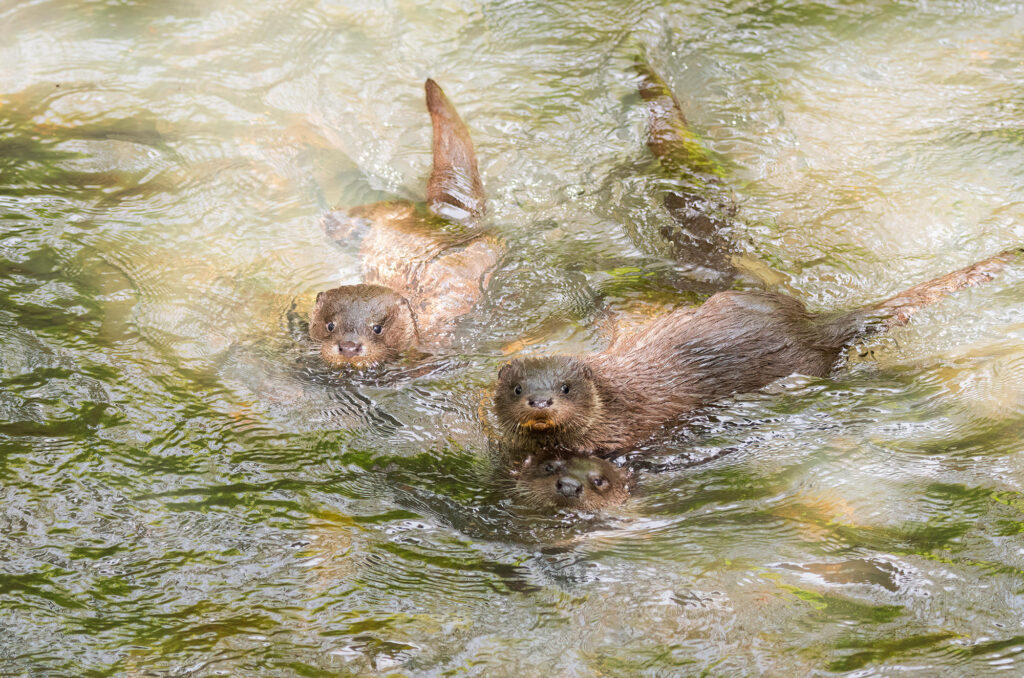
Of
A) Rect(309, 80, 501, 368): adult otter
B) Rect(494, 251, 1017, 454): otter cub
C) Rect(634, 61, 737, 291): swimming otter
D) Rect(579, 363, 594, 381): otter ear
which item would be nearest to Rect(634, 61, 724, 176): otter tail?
Rect(634, 61, 737, 291): swimming otter

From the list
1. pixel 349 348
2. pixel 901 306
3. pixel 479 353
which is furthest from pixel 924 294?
pixel 349 348

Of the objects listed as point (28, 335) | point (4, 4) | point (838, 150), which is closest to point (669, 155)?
point (838, 150)

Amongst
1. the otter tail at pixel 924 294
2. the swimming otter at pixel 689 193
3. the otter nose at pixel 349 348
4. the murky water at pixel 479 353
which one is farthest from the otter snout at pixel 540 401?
the otter tail at pixel 924 294

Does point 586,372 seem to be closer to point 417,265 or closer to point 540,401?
point 540,401

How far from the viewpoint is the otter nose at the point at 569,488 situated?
11.2 feet

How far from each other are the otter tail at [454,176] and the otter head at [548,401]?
4.14 feet

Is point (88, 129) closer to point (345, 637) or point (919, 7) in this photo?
point (345, 637)

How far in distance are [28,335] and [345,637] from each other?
2.03 meters

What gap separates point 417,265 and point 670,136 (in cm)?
154

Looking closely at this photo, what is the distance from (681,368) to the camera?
12.7ft

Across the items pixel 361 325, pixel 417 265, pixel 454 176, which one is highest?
pixel 454 176

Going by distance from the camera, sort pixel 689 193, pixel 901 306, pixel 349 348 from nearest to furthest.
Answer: pixel 901 306 < pixel 349 348 < pixel 689 193

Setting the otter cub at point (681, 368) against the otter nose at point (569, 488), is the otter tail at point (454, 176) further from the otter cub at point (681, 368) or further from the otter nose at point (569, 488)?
the otter nose at point (569, 488)

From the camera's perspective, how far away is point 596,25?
6.07 m
